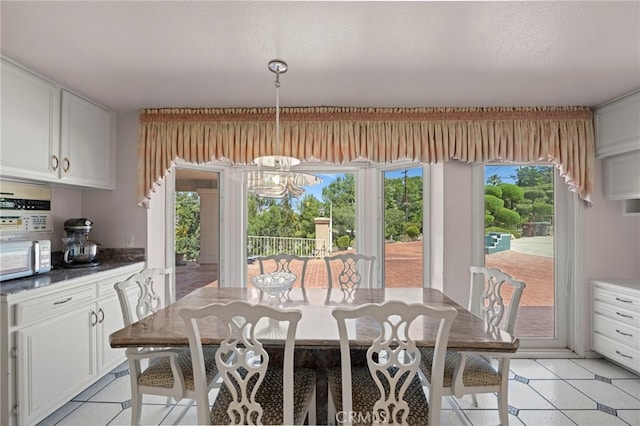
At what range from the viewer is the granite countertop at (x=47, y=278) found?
1865 mm

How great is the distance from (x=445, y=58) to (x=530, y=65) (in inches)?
24.4

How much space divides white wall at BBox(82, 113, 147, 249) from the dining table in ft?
4.18

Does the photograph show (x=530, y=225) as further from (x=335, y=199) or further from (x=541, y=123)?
(x=335, y=199)

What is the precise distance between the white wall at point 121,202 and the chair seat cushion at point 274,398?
2032 millimetres

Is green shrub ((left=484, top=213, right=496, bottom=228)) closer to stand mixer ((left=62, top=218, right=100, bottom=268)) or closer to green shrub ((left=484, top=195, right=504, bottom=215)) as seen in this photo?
green shrub ((left=484, top=195, right=504, bottom=215))

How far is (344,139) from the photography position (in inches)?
113

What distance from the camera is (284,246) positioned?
3625 millimetres

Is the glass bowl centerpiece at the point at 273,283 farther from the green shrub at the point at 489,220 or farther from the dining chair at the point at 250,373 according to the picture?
the green shrub at the point at 489,220

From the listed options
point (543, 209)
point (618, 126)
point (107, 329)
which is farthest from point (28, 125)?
point (618, 126)

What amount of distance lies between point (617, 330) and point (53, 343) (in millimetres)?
4270

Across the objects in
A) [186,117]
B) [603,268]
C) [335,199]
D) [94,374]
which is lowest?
[94,374]

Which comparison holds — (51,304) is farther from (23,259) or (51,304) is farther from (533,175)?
(533,175)

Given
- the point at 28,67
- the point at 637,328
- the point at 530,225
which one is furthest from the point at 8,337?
the point at 637,328

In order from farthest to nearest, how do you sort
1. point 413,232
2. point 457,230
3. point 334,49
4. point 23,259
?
point 413,232
point 457,230
point 23,259
point 334,49
